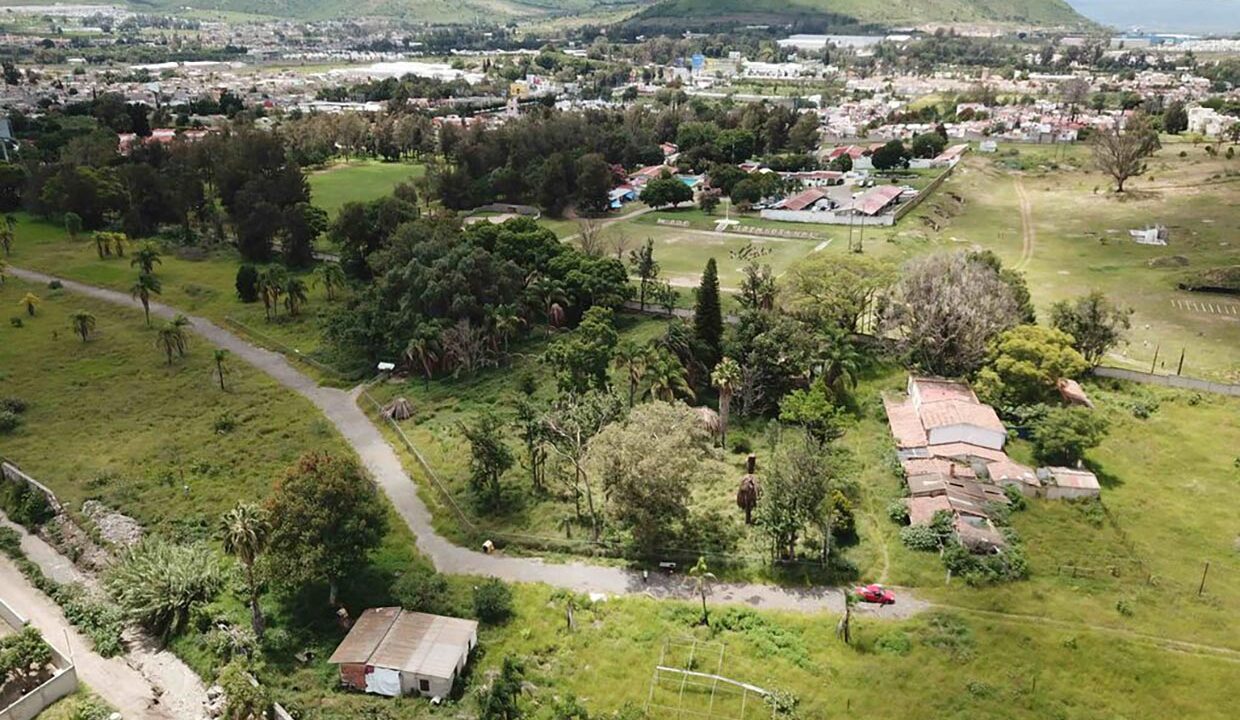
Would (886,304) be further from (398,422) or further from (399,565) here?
(399,565)

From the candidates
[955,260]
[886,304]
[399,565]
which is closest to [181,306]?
[399,565]

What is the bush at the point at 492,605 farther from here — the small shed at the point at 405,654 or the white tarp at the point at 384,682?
the white tarp at the point at 384,682

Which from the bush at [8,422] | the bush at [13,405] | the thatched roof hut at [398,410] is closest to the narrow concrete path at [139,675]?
the bush at [8,422]

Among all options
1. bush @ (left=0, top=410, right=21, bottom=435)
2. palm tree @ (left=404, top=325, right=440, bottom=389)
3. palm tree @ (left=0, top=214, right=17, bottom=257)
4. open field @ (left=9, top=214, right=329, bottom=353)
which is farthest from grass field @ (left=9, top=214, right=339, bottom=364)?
bush @ (left=0, top=410, right=21, bottom=435)

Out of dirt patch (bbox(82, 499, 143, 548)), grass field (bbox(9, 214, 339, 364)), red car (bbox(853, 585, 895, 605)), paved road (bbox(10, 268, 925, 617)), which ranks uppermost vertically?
grass field (bbox(9, 214, 339, 364))

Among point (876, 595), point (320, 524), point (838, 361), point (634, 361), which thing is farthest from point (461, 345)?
point (876, 595)

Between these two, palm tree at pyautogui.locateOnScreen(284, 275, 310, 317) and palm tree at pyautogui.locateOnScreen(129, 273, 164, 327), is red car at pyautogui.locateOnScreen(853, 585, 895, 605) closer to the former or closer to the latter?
palm tree at pyautogui.locateOnScreen(284, 275, 310, 317)
